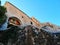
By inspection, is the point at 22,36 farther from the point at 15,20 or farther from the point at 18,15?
the point at 18,15

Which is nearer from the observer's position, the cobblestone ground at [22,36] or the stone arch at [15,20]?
the cobblestone ground at [22,36]

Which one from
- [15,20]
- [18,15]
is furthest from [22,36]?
[18,15]

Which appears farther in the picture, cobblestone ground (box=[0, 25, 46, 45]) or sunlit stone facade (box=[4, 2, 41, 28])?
sunlit stone facade (box=[4, 2, 41, 28])

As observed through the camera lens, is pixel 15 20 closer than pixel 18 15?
Yes

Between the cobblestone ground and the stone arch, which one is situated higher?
the stone arch

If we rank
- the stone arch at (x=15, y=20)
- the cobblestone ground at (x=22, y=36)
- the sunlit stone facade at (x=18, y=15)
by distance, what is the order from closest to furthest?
the cobblestone ground at (x=22, y=36)
the stone arch at (x=15, y=20)
the sunlit stone facade at (x=18, y=15)

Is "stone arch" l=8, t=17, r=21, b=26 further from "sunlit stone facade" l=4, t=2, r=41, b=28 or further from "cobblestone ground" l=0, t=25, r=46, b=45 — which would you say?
"cobblestone ground" l=0, t=25, r=46, b=45

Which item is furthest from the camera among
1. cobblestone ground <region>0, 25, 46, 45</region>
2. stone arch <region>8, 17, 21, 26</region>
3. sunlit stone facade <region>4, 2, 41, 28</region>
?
sunlit stone facade <region>4, 2, 41, 28</region>

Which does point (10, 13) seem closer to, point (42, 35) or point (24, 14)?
point (24, 14)

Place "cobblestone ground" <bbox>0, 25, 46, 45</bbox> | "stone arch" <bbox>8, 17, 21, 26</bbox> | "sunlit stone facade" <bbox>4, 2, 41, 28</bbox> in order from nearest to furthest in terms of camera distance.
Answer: "cobblestone ground" <bbox>0, 25, 46, 45</bbox>
"stone arch" <bbox>8, 17, 21, 26</bbox>
"sunlit stone facade" <bbox>4, 2, 41, 28</bbox>

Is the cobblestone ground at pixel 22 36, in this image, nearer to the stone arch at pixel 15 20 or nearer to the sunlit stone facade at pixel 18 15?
the stone arch at pixel 15 20

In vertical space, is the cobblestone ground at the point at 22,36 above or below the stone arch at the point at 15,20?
below

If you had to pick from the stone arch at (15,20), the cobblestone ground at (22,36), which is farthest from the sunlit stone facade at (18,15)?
the cobblestone ground at (22,36)

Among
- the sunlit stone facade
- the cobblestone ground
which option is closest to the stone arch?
the sunlit stone facade
